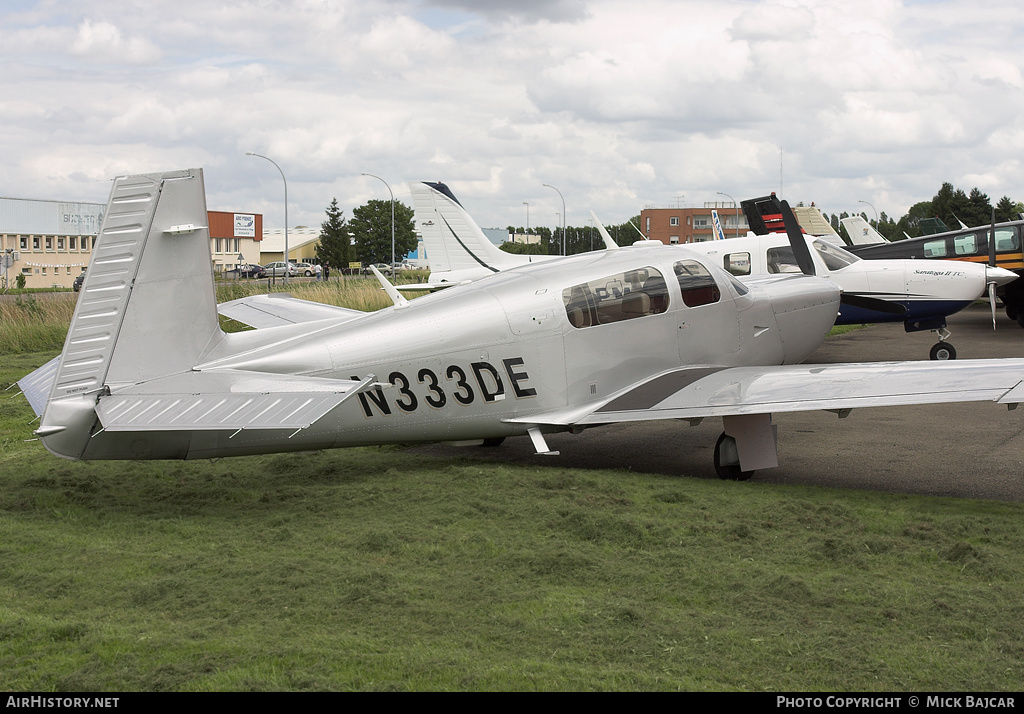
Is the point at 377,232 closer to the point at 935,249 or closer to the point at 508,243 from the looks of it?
the point at 508,243

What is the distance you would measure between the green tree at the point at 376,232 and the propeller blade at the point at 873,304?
9765cm

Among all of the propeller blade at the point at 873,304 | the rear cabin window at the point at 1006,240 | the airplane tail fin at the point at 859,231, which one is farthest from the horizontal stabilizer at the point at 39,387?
the airplane tail fin at the point at 859,231

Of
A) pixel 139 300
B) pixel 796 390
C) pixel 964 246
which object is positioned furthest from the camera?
pixel 964 246

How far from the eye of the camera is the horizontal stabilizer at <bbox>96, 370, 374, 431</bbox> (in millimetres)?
6418

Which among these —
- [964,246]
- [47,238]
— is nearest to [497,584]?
[964,246]

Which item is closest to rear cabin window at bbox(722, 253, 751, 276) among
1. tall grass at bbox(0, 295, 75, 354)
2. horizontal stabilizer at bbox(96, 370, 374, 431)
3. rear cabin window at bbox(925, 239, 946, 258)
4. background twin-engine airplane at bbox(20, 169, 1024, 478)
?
background twin-engine airplane at bbox(20, 169, 1024, 478)

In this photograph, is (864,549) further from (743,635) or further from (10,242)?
(10,242)

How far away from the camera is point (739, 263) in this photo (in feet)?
56.1

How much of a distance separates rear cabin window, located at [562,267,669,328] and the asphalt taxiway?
163cm

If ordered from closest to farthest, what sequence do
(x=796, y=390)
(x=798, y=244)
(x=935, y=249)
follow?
(x=796, y=390)
(x=798, y=244)
(x=935, y=249)

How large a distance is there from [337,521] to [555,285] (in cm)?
A: 328

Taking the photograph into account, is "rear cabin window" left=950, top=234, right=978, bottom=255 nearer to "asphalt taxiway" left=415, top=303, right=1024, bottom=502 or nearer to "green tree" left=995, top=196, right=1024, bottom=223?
"asphalt taxiway" left=415, top=303, right=1024, bottom=502

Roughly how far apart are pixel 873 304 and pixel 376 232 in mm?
100259

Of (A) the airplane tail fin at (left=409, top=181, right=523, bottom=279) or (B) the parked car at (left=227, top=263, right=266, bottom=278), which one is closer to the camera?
(A) the airplane tail fin at (left=409, top=181, right=523, bottom=279)
